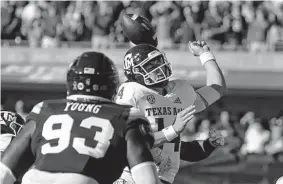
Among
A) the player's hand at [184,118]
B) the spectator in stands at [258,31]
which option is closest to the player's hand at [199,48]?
the player's hand at [184,118]

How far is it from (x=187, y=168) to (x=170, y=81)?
728 cm

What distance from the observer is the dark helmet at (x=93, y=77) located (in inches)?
157

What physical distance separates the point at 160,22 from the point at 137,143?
1326cm

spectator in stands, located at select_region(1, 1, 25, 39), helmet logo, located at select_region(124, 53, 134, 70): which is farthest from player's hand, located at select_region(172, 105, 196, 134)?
spectator in stands, located at select_region(1, 1, 25, 39)

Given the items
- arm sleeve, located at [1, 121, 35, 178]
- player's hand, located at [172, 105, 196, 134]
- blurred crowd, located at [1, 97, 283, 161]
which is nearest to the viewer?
arm sleeve, located at [1, 121, 35, 178]

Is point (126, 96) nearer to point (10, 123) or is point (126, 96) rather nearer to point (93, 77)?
point (10, 123)

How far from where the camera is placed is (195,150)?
587 cm

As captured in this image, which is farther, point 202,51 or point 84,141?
point 202,51

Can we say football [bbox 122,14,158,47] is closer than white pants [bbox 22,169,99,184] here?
No

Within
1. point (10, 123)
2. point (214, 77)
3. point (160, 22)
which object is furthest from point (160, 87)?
point (160, 22)

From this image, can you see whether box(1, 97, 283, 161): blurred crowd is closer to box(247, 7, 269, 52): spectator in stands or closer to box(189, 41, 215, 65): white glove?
box(247, 7, 269, 52): spectator in stands

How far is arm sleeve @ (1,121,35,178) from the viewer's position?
12.8 feet

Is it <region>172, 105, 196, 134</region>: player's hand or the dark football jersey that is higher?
the dark football jersey

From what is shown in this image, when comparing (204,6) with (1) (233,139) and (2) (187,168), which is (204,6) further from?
(2) (187,168)
